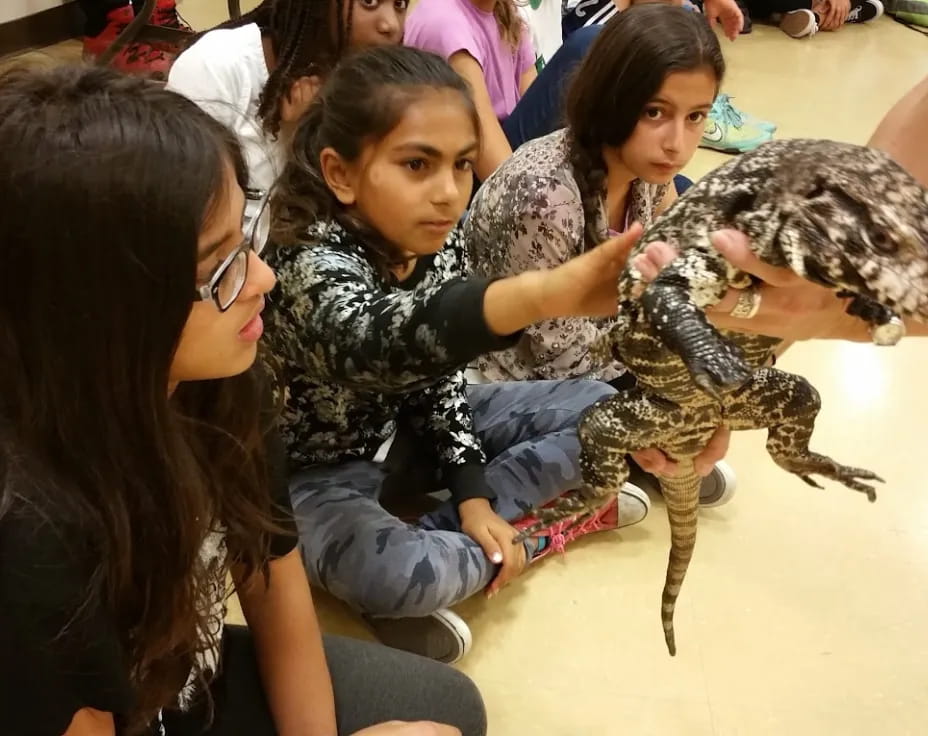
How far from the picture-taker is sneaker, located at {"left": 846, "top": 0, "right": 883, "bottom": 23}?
4879 mm

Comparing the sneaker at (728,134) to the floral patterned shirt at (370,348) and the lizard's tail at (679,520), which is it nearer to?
the floral patterned shirt at (370,348)

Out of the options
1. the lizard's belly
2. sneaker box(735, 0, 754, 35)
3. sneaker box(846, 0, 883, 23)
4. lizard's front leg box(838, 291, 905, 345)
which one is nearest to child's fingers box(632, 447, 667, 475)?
the lizard's belly

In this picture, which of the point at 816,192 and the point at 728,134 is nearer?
the point at 816,192

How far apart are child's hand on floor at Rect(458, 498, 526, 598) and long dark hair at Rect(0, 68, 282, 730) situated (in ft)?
2.44

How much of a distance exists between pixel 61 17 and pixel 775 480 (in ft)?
11.1

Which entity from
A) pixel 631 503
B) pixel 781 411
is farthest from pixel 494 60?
pixel 781 411

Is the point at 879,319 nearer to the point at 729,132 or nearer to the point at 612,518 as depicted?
the point at 612,518

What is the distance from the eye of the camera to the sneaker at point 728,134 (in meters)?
3.14

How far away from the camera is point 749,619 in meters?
1.55

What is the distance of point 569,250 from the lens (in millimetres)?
1678

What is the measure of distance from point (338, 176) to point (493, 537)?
2.19ft

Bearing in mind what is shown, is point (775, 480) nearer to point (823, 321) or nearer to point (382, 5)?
point (823, 321)

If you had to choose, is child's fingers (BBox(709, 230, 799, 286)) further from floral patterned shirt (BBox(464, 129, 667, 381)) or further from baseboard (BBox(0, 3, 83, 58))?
baseboard (BBox(0, 3, 83, 58))

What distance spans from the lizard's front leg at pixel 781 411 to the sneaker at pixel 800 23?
13.9 feet
